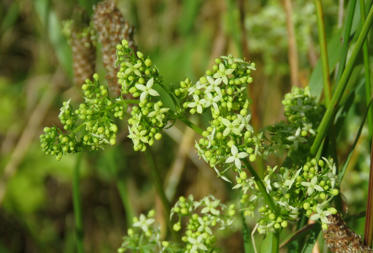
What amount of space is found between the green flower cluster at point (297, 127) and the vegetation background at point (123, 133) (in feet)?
4.36

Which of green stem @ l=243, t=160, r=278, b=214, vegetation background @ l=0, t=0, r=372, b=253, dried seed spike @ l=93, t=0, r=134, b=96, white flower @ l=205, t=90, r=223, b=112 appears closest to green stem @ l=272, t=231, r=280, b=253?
green stem @ l=243, t=160, r=278, b=214

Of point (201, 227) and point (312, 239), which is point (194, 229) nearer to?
point (201, 227)

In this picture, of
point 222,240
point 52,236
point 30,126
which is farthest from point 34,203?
point 222,240

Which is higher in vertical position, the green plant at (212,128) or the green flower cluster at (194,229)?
the green plant at (212,128)

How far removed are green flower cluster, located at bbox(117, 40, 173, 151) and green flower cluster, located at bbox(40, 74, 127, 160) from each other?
0.18 feet

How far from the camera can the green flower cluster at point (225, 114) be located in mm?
1271

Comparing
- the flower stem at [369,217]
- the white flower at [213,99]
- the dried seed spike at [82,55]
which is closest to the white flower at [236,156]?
the white flower at [213,99]

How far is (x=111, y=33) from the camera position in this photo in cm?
179

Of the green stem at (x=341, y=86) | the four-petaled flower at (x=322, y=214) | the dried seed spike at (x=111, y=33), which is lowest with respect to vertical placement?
the four-petaled flower at (x=322, y=214)

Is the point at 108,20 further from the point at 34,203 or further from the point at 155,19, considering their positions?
the point at 155,19

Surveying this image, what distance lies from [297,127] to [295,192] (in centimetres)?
27

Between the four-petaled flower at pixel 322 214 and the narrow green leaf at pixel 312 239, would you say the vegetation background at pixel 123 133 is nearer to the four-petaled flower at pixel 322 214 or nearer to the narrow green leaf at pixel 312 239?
the narrow green leaf at pixel 312 239

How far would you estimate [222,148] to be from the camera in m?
1.31

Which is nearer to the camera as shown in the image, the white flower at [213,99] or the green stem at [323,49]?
the white flower at [213,99]
